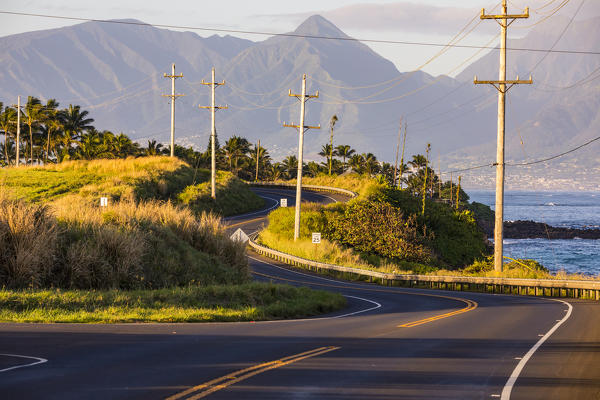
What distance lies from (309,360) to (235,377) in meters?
2.00

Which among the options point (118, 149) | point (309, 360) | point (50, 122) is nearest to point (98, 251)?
point (309, 360)

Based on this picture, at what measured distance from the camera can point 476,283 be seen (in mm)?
36812

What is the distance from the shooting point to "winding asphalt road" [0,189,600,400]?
10.2m

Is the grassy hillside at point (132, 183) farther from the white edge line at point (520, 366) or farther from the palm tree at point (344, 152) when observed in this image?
the palm tree at point (344, 152)

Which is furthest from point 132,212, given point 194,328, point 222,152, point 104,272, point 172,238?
point 222,152

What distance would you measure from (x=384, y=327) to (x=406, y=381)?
279 inches

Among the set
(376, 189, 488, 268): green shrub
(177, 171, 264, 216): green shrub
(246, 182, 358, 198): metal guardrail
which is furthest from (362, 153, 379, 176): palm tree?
(177, 171, 264, 216): green shrub

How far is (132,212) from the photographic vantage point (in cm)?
2709

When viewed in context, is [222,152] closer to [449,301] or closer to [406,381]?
[449,301]

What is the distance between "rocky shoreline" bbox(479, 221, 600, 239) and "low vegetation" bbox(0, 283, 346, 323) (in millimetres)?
116406

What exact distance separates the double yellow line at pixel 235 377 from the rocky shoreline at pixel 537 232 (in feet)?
412

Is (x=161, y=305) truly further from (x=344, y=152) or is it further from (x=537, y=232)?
(x=537, y=232)

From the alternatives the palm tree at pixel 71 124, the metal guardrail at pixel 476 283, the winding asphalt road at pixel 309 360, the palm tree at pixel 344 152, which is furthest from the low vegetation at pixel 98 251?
the palm tree at pixel 344 152

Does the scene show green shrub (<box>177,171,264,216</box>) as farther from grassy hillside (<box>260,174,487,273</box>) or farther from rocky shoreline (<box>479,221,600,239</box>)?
rocky shoreline (<box>479,221,600,239</box>)
